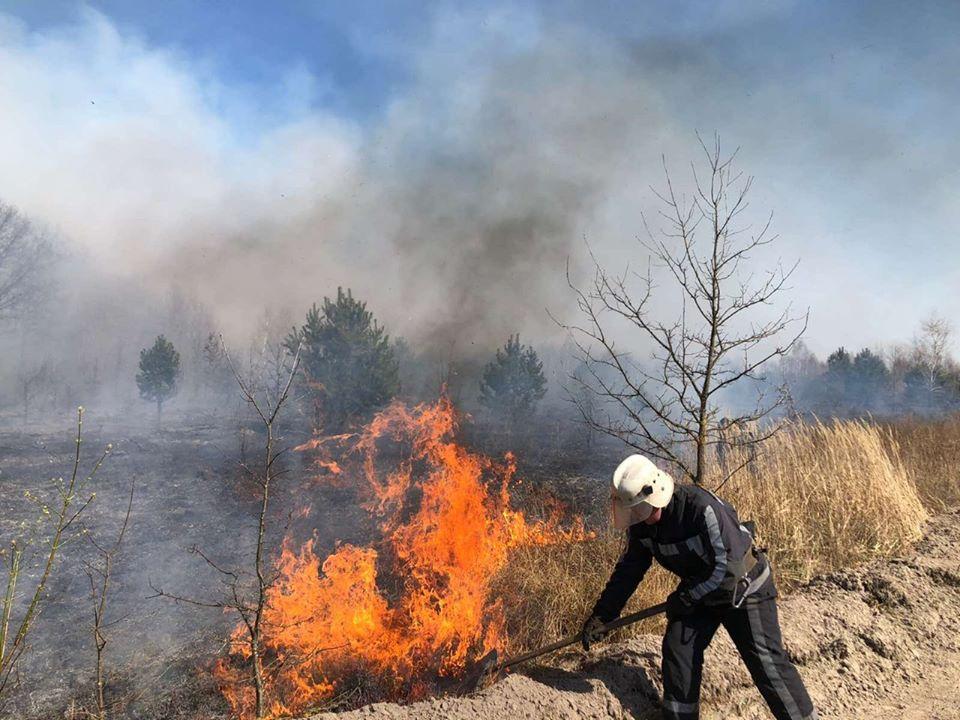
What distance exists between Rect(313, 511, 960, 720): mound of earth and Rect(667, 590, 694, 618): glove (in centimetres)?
78

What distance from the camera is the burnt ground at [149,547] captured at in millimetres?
6754

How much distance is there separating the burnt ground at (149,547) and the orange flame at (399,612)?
3.10 feet

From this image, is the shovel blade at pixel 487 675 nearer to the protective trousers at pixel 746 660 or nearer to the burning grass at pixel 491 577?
the burning grass at pixel 491 577

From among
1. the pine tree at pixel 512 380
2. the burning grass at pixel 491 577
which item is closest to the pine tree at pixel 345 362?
the pine tree at pixel 512 380

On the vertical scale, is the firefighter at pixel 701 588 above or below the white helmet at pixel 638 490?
below

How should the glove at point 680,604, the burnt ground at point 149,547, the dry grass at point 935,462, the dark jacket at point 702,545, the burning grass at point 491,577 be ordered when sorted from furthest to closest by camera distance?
the dry grass at point 935,462
the burnt ground at point 149,547
the burning grass at point 491,577
the glove at point 680,604
the dark jacket at point 702,545

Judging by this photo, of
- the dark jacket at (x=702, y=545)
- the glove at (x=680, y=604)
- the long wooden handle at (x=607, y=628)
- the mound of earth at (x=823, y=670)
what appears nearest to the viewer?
the dark jacket at (x=702, y=545)

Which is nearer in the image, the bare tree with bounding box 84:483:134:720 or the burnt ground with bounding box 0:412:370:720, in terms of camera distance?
the bare tree with bounding box 84:483:134:720

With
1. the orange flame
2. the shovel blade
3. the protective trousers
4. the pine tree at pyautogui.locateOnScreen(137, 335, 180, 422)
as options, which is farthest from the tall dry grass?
the pine tree at pyautogui.locateOnScreen(137, 335, 180, 422)

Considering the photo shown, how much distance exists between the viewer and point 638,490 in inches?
138

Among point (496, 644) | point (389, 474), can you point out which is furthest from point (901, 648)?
point (389, 474)

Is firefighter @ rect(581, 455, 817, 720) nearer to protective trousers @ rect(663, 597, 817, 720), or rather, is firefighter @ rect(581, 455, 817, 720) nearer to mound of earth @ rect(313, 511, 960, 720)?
protective trousers @ rect(663, 597, 817, 720)

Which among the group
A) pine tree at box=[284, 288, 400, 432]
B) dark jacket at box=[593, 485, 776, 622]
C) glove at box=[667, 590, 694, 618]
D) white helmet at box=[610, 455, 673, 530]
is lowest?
glove at box=[667, 590, 694, 618]

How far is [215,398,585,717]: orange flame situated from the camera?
203 inches
